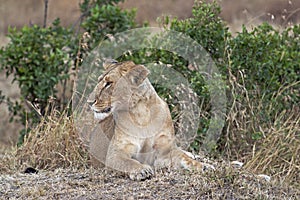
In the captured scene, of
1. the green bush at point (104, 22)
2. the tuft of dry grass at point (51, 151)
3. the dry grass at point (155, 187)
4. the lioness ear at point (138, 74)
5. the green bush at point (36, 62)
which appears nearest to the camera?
the dry grass at point (155, 187)

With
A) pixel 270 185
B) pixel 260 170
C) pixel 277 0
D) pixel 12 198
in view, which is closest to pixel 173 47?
pixel 260 170

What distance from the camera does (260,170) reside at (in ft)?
21.2

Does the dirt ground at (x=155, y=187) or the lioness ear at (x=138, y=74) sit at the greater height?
the lioness ear at (x=138, y=74)

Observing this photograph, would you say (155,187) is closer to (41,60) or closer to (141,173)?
(141,173)

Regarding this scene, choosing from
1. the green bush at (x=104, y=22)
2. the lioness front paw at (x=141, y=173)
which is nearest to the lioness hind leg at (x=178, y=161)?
the lioness front paw at (x=141, y=173)

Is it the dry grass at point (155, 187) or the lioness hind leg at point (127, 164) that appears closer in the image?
the dry grass at point (155, 187)

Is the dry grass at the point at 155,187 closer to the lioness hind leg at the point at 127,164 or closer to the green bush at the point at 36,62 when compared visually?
the lioness hind leg at the point at 127,164

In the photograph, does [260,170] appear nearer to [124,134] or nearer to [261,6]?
[124,134]

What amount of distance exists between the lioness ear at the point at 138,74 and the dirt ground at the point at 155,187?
28.9 inches

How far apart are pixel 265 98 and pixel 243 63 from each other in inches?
16.3

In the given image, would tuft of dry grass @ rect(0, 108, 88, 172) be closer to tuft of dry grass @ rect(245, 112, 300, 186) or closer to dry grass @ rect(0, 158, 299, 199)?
dry grass @ rect(0, 158, 299, 199)

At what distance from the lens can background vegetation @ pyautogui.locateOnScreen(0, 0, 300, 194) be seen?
655 centimetres

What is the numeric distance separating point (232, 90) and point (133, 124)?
145 centimetres

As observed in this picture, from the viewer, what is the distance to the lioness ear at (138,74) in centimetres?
545
